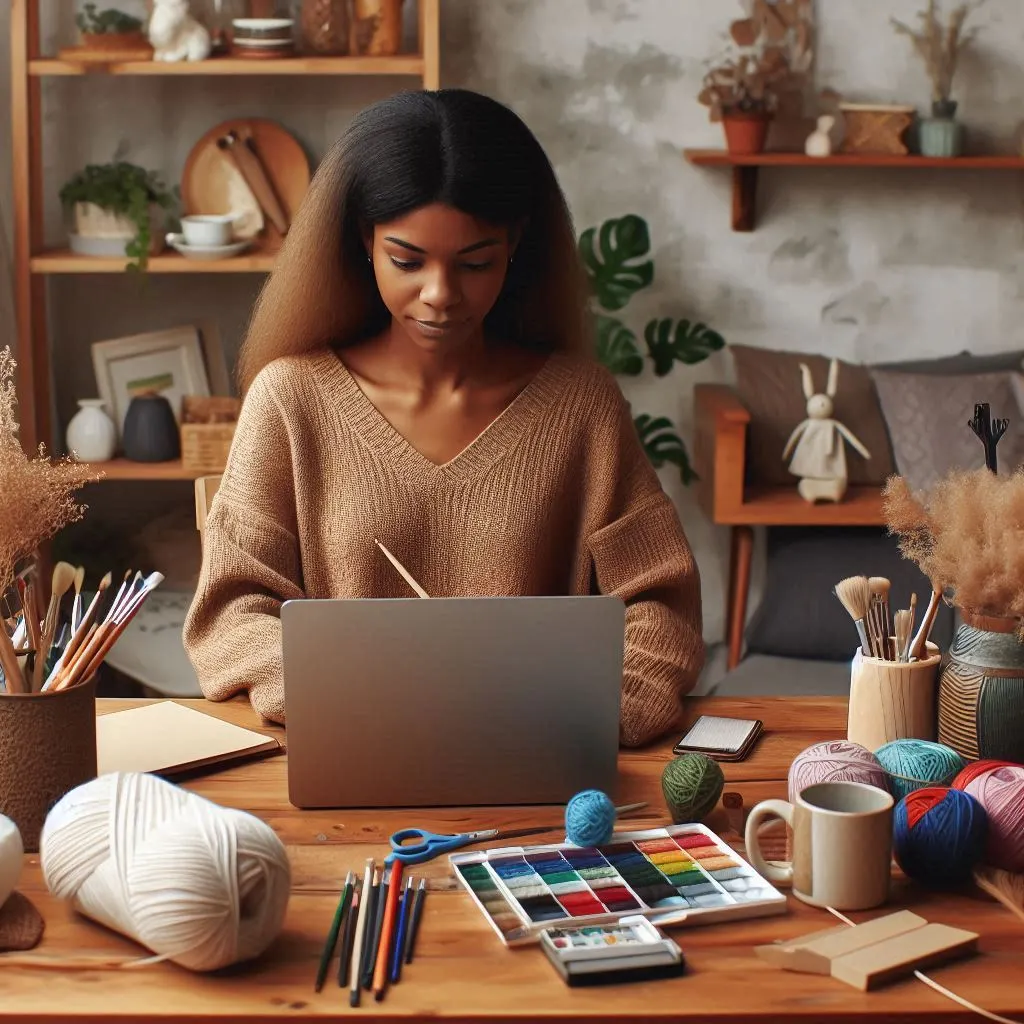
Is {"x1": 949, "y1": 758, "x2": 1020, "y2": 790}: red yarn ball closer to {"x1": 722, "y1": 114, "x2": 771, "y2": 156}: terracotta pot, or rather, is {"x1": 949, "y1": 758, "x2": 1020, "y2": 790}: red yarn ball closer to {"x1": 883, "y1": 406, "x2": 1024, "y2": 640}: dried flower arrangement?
{"x1": 883, "y1": 406, "x2": 1024, "y2": 640}: dried flower arrangement

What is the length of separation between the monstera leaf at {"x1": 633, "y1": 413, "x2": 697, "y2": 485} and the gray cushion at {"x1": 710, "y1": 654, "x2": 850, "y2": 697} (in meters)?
0.61

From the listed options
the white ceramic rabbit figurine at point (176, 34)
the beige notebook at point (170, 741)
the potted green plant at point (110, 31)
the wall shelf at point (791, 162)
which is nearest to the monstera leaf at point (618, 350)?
the wall shelf at point (791, 162)

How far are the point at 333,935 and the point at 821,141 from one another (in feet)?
9.21

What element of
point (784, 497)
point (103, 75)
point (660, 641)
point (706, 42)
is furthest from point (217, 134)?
point (660, 641)

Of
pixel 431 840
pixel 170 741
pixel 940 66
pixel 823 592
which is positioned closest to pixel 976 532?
pixel 431 840

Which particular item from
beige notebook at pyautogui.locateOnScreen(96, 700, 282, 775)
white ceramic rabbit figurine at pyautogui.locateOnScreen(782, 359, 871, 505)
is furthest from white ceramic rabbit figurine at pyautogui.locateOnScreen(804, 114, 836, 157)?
beige notebook at pyautogui.locateOnScreen(96, 700, 282, 775)

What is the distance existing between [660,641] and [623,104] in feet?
7.53

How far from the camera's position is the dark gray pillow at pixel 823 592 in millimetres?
3100

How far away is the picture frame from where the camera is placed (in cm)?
340

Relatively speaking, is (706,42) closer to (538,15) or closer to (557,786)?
(538,15)

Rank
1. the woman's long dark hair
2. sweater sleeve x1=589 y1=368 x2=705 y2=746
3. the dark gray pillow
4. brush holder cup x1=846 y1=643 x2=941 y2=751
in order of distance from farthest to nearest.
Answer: the dark gray pillow < the woman's long dark hair < sweater sleeve x1=589 y1=368 x2=705 y2=746 < brush holder cup x1=846 y1=643 x2=941 y2=751

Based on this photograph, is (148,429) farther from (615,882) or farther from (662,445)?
(615,882)

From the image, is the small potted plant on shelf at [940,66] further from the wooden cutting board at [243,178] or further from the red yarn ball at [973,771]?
the red yarn ball at [973,771]

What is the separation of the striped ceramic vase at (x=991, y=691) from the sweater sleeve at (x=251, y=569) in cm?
63
